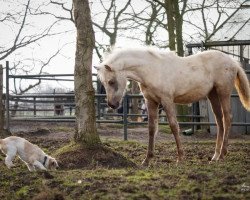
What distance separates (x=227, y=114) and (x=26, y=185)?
12.5ft

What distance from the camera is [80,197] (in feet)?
14.2

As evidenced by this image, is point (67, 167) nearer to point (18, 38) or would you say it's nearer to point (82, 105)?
point (82, 105)

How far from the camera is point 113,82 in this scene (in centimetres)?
671

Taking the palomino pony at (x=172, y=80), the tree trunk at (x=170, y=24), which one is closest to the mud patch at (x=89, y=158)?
the palomino pony at (x=172, y=80)

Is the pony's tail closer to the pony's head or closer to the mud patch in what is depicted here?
the pony's head

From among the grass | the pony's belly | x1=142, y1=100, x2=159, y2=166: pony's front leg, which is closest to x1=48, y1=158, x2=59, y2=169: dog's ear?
the grass

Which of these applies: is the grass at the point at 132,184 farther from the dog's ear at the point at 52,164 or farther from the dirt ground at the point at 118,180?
the dog's ear at the point at 52,164

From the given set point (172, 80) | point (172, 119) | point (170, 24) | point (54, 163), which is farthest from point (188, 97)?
point (170, 24)

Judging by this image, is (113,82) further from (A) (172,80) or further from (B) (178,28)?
(B) (178,28)

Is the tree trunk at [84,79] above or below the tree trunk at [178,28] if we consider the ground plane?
below

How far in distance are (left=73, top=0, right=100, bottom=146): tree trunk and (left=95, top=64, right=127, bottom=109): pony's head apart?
1.03ft

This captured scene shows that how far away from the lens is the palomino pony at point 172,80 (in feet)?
22.2

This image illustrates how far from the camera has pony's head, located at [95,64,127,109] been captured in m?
6.65

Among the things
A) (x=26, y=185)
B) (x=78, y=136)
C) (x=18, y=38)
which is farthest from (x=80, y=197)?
(x=18, y=38)
